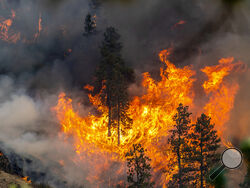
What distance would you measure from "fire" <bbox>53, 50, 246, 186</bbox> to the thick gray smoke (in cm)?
171

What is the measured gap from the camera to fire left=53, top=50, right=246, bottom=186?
1292 inches

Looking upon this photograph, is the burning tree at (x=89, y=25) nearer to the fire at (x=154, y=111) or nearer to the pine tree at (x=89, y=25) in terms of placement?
the pine tree at (x=89, y=25)

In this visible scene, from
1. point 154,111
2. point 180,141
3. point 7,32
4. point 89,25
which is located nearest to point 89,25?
point 89,25

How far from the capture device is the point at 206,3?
1667 inches

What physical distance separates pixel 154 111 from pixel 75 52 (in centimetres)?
2386

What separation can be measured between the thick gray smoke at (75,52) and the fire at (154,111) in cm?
171

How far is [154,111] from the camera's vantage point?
36.6 m

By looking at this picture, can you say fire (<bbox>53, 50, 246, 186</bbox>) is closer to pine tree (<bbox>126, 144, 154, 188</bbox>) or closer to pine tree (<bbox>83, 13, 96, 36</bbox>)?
pine tree (<bbox>126, 144, 154, 188</bbox>)

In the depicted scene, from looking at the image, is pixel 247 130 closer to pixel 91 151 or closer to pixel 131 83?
pixel 131 83

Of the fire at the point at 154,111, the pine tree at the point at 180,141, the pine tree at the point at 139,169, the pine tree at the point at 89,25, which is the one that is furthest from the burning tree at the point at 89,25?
the pine tree at the point at 139,169

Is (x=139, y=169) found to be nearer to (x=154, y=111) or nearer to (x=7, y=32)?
(x=154, y=111)

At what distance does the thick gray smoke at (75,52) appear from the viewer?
Answer: 3216cm

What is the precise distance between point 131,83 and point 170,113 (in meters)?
9.47

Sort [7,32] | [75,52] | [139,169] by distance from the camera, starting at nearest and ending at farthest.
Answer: [139,169], [75,52], [7,32]
